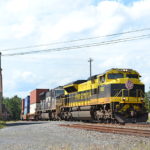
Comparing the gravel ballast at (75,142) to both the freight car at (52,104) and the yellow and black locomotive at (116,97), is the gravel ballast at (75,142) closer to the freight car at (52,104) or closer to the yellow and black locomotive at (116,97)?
the yellow and black locomotive at (116,97)

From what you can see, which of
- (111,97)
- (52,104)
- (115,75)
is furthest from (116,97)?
(52,104)

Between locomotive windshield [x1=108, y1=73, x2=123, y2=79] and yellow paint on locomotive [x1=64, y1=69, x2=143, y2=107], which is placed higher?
locomotive windshield [x1=108, y1=73, x2=123, y2=79]

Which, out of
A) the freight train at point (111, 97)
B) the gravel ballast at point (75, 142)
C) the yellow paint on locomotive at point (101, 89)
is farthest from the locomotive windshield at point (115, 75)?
the gravel ballast at point (75, 142)

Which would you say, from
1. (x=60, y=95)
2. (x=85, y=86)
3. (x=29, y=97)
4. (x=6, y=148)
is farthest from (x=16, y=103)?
(x=6, y=148)

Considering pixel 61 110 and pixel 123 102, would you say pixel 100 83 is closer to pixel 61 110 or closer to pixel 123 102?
pixel 123 102

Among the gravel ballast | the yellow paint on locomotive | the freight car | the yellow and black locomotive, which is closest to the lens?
the gravel ballast

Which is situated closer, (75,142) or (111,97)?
(75,142)

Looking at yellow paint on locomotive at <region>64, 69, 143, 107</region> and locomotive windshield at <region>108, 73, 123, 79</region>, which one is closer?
yellow paint on locomotive at <region>64, 69, 143, 107</region>

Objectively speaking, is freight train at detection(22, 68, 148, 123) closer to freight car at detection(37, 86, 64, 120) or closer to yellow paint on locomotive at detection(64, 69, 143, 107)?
yellow paint on locomotive at detection(64, 69, 143, 107)

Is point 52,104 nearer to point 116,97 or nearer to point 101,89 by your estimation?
point 101,89

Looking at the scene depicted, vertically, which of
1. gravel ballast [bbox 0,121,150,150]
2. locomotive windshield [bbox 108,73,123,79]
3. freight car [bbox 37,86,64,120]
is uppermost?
locomotive windshield [bbox 108,73,123,79]

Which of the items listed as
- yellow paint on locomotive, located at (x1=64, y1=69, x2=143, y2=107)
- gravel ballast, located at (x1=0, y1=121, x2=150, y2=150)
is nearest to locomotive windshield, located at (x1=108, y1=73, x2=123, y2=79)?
yellow paint on locomotive, located at (x1=64, y1=69, x2=143, y2=107)

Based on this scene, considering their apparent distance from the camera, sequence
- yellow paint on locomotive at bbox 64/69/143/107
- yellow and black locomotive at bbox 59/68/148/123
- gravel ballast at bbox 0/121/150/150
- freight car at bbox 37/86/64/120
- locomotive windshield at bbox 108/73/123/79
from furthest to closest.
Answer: freight car at bbox 37/86/64/120 → locomotive windshield at bbox 108/73/123/79 → yellow paint on locomotive at bbox 64/69/143/107 → yellow and black locomotive at bbox 59/68/148/123 → gravel ballast at bbox 0/121/150/150

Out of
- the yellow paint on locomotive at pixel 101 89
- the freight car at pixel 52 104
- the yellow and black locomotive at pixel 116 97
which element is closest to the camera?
the yellow and black locomotive at pixel 116 97
